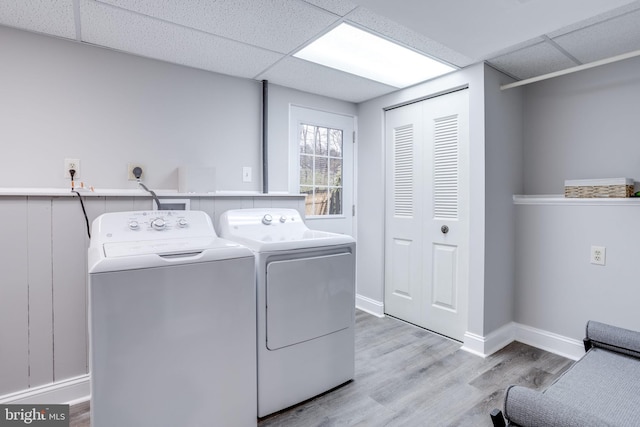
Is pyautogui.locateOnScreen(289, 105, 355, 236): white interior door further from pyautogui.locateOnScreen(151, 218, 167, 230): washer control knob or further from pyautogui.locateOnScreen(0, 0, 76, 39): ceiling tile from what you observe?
pyautogui.locateOnScreen(0, 0, 76, 39): ceiling tile

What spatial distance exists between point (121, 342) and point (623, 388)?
6.54ft

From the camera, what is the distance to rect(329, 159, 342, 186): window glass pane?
3242 millimetres

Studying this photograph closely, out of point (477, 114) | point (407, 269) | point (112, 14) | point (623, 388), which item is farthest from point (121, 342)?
point (477, 114)

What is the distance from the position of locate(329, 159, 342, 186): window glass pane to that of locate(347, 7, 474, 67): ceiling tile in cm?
133

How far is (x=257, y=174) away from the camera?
8.90 ft

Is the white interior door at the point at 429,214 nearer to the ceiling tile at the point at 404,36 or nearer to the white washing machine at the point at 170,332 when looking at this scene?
the ceiling tile at the point at 404,36

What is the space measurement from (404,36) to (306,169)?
1.43 meters

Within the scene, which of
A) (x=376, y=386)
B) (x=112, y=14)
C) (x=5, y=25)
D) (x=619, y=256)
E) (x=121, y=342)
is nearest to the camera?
(x=121, y=342)

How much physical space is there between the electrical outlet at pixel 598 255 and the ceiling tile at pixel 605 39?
1.30 meters

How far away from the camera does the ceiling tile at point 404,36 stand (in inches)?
69.6

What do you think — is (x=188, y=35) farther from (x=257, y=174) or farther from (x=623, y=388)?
(x=623, y=388)

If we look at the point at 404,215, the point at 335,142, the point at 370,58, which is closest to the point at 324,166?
the point at 335,142

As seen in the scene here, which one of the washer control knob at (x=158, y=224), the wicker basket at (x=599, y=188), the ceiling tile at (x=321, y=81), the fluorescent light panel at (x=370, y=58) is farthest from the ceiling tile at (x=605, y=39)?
the washer control knob at (x=158, y=224)

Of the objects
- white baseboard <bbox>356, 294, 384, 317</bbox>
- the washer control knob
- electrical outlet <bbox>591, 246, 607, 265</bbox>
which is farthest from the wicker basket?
the washer control knob
